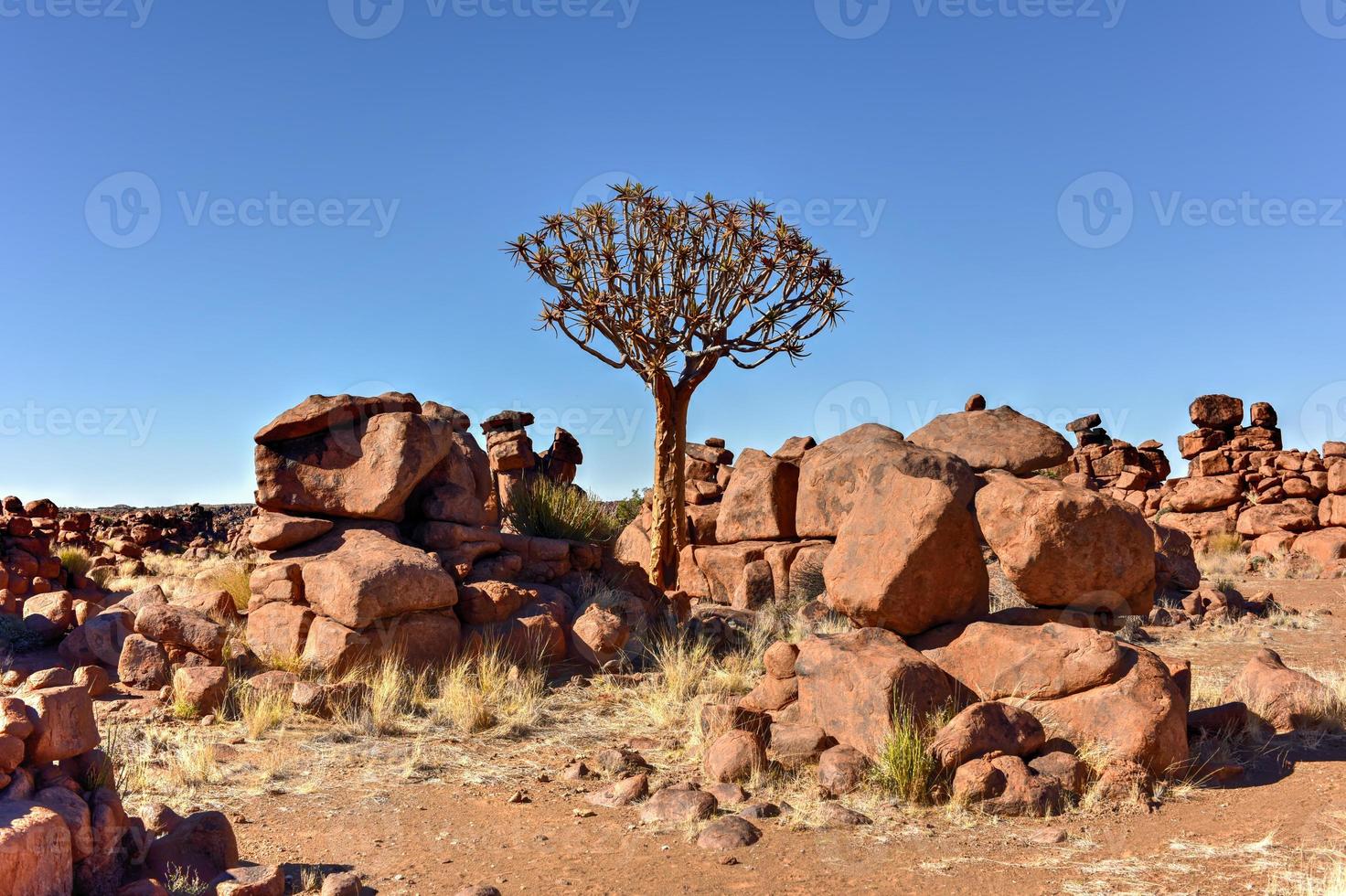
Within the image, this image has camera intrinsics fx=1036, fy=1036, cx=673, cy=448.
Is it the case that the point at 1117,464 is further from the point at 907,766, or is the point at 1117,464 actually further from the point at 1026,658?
the point at 907,766

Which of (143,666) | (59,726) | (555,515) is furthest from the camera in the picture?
(555,515)

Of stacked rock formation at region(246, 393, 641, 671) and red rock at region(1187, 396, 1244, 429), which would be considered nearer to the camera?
stacked rock formation at region(246, 393, 641, 671)

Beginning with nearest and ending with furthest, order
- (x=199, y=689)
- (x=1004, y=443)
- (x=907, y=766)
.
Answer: (x=907, y=766) < (x=199, y=689) < (x=1004, y=443)

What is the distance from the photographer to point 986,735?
22.2 ft

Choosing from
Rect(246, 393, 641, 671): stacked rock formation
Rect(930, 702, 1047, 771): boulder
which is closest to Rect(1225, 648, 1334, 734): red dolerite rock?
Rect(930, 702, 1047, 771): boulder

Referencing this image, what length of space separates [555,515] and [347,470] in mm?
3111

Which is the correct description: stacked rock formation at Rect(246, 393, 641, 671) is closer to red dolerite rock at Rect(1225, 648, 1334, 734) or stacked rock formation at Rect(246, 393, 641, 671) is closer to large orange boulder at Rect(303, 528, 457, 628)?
large orange boulder at Rect(303, 528, 457, 628)

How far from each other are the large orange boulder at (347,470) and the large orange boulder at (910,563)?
5262mm

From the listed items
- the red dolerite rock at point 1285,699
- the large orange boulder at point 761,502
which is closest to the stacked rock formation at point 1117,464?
the large orange boulder at point 761,502

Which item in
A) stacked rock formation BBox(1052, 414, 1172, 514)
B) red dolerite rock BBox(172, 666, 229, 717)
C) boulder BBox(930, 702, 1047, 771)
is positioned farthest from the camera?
stacked rock formation BBox(1052, 414, 1172, 514)

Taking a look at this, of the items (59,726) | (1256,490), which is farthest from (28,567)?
(1256,490)

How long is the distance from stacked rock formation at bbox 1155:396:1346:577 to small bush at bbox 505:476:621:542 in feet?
44.0

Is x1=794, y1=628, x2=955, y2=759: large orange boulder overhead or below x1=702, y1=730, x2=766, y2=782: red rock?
overhead

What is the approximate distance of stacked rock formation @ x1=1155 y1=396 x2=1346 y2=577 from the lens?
20.6 m
